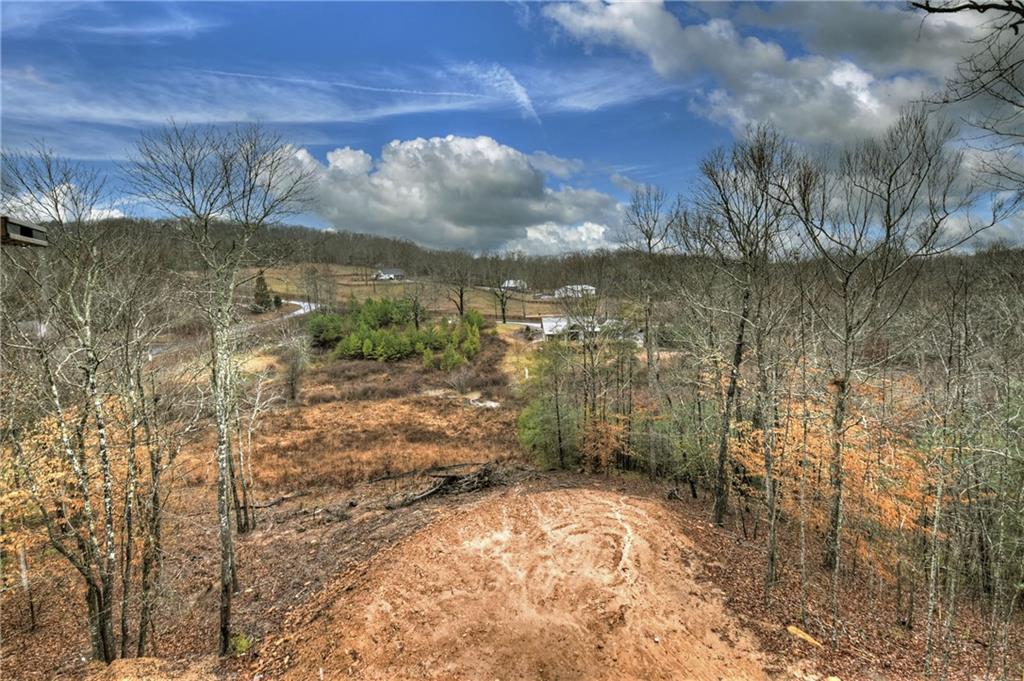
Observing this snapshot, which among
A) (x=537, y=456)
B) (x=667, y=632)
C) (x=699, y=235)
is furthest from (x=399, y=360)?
(x=667, y=632)

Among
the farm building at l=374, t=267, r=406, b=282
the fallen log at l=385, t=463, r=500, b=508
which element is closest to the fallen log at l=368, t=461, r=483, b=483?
the fallen log at l=385, t=463, r=500, b=508

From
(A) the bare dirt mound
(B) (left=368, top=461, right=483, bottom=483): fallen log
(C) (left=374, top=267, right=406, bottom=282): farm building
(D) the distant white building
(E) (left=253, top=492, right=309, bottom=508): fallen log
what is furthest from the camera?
(C) (left=374, top=267, right=406, bottom=282): farm building

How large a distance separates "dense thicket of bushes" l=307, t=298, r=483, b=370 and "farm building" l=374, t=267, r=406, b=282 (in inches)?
1446

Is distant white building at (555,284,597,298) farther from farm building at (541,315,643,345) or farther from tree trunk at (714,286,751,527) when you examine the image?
tree trunk at (714,286,751,527)

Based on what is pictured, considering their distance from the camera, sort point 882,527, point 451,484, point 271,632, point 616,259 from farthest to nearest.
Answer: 1. point 616,259
2. point 451,484
3. point 882,527
4. point 271,632

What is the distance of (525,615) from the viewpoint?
1034 cm

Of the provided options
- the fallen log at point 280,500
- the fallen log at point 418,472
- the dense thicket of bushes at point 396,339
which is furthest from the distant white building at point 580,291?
the dense thicket of bushes at point 396,339

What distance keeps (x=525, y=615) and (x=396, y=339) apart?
135 feet

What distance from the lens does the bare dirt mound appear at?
9000 mm

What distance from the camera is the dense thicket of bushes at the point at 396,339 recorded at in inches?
1885

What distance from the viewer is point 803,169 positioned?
33.3 feet

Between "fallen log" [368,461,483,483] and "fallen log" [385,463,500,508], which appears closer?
"fallen log" [385,463,500,508]

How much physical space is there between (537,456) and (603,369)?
5315 mm

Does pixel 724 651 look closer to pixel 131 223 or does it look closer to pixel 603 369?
pixel 603 369
